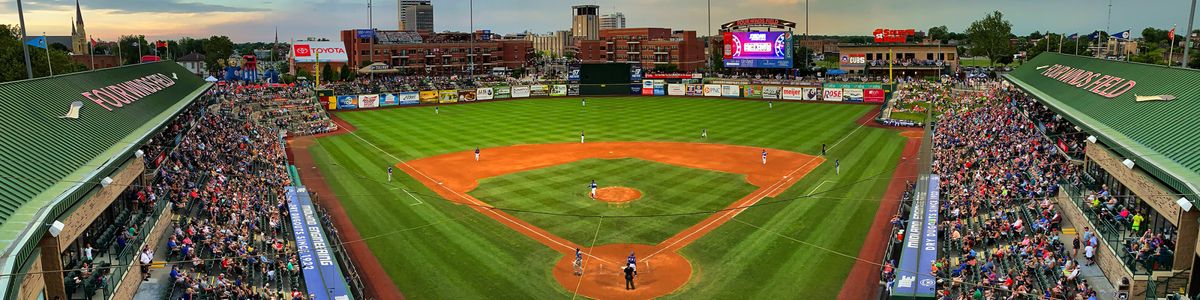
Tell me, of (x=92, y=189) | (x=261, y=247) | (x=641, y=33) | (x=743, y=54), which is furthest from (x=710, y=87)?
(x=92, y=189)

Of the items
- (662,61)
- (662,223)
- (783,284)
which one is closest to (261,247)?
(662,223)

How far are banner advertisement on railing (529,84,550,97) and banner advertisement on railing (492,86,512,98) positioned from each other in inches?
103

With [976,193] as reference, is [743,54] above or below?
above

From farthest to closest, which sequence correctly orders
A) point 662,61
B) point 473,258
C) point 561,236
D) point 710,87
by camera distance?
1. point 662,61
2. point 710,87
3. point 561,236
4. point 473,258

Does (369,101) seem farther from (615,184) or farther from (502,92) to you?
(615,184)

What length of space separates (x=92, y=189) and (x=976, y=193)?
3029 centimetres

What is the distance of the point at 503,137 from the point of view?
58.6 m

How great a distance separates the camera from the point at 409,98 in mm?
82875

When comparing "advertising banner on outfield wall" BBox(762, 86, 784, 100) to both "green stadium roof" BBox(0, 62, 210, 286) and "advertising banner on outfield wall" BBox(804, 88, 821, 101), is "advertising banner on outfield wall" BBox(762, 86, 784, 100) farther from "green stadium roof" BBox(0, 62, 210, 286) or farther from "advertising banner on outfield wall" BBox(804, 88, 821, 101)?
"green stadium roof" BBox(0, 62, 210, 286)

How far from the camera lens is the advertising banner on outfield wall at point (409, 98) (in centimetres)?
8238

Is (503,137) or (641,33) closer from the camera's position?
(503,137)

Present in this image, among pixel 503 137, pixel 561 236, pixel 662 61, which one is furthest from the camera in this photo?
pixel 662 61

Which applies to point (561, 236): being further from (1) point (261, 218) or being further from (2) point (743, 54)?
(2) point (743, 54)

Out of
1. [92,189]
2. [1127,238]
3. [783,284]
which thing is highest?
[92,189]
